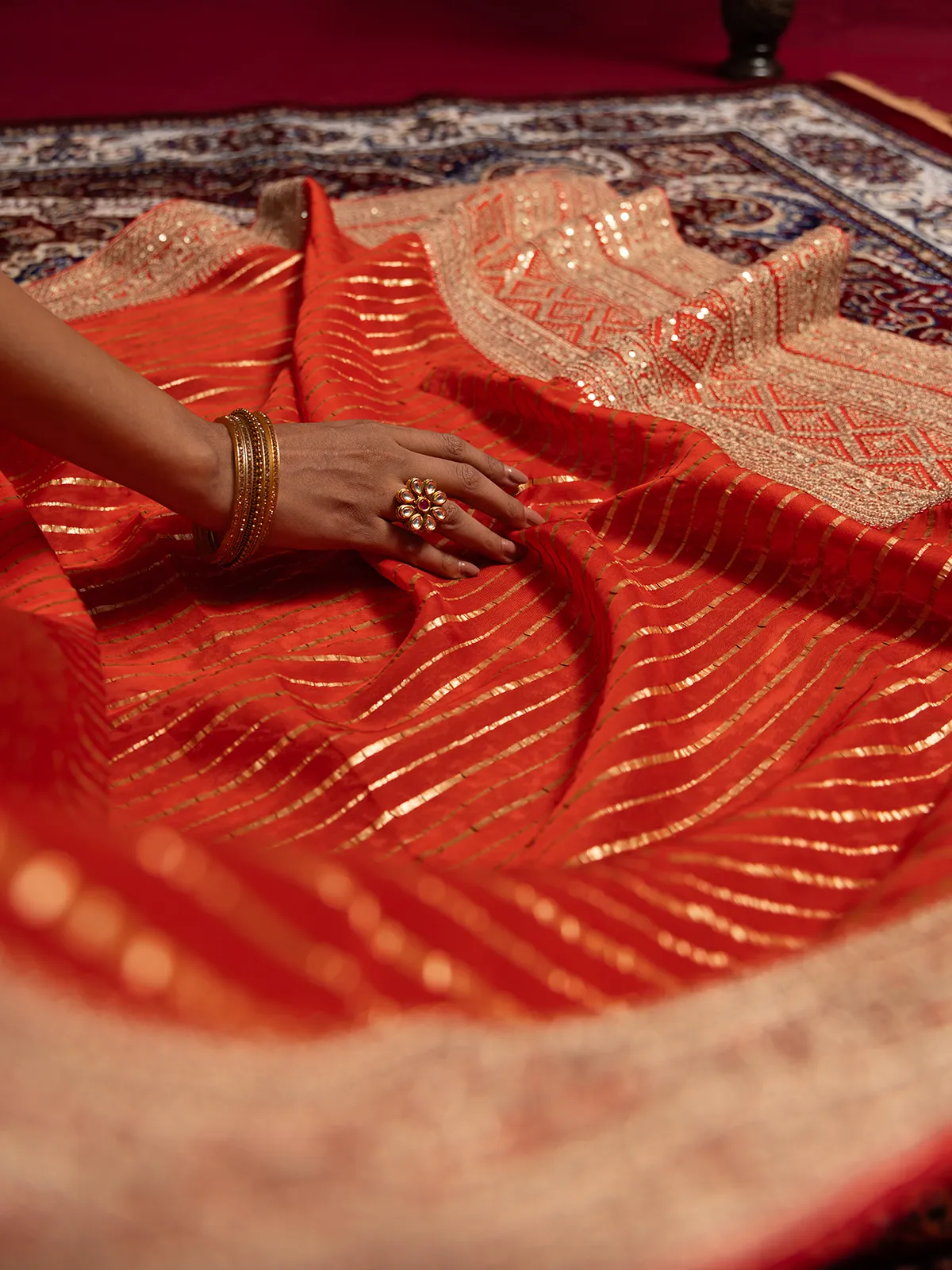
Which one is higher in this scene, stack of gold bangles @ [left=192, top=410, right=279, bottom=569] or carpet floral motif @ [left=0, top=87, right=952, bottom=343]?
carpet floral motif @ [left=0, top=87, right=952, bottom=343]

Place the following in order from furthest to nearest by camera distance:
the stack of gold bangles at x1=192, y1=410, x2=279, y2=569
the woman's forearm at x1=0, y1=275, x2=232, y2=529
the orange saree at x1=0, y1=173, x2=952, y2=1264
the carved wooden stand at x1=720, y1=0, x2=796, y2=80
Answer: the carved wooden stand at x1=720, y1=0, x2=796, y2=80 < the stack of gold bangles at x1=192, y1=410, x2=279, y2=569 < the woman's forearm at x1=0, y1=275, x2=232, y2=529 < the orange saree at x1=0, y1=173, x2=952, y2=1264

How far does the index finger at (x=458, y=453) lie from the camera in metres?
1.00

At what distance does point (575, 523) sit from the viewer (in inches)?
39.6

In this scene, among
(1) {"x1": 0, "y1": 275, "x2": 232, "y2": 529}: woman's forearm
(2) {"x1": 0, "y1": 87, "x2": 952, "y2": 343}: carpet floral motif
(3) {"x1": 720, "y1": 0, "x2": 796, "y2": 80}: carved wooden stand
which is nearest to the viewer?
(1) {"x1": 0, "y1": 275, "x2": 232, "y2": 529}: woman's forearm

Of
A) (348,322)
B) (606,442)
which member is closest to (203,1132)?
(606,442)

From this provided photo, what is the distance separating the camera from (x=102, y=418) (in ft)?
2.76

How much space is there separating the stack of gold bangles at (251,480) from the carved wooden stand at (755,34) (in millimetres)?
3367

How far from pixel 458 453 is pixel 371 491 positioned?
107mm

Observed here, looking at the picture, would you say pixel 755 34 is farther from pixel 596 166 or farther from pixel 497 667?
pixel 497 667

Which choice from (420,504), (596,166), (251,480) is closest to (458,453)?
(420,504)

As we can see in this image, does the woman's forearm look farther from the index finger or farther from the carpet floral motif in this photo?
the carpet floral motif

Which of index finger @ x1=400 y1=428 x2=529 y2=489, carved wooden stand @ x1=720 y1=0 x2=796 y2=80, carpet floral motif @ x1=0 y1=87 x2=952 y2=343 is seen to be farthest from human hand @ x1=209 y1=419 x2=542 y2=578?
carved wooden stand @ x1=720 y1=0 x2=796 y2=80

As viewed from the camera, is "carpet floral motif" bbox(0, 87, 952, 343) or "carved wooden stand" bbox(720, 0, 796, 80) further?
"carved wooden stand" bbox(720, 0, 796, 80)

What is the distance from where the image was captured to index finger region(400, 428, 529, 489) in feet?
3.29
